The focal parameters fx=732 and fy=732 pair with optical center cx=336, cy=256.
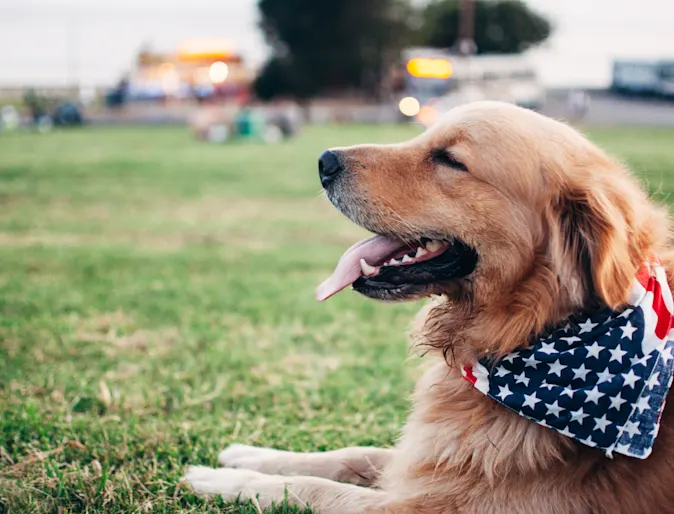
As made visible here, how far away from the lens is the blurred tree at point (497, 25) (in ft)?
255

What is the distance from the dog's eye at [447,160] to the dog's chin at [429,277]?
0.31m

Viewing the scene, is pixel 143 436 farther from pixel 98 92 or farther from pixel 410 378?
pixel 98 92

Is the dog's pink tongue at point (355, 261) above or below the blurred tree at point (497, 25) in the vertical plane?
below

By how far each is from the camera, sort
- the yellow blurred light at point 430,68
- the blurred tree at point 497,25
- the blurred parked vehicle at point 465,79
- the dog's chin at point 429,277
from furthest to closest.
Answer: the blurred tree at point 497,25
the yellow blurred light at point 430,68
the blurred parked vehicle at point 465,79
the dog's chin at point 429,277

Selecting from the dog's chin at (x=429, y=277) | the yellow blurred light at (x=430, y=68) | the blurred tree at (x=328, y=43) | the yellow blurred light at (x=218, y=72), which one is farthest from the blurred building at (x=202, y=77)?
the dog's chin at (x=429, y=277)

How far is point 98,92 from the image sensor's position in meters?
60.2

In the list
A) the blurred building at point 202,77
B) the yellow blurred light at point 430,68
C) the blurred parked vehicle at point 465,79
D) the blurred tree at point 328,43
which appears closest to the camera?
the blurred parked vehicle at point 465,79

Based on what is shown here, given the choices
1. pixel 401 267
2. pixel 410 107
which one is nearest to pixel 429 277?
pixel 401 267

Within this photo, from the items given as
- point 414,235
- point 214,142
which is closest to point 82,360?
point 414,235

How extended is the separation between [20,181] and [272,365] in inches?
456

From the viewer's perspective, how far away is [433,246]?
308cm

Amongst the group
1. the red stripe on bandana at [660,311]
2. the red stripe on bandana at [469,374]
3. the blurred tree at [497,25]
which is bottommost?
the red stripe on bandana at [469,374]

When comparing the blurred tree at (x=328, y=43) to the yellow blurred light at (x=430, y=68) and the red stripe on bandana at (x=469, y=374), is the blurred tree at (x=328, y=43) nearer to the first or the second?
the yellow blurred light at (x=430, y=68)

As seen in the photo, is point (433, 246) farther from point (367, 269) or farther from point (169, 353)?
point (169, 353)
